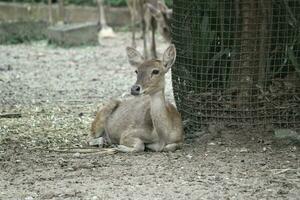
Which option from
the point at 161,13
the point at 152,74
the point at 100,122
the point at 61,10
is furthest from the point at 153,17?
the point at 152,74

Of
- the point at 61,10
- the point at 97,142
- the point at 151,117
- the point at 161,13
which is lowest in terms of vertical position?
the point at 97,142

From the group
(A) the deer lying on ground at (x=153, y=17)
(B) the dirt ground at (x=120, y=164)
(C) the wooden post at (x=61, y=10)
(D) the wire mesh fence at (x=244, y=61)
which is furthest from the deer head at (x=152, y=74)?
(C) the wooden post at (x=61, y=10)

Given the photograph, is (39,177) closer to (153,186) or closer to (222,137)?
(153,186)

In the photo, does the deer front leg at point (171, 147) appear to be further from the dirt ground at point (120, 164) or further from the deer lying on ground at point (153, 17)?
the deer lying on ground at point (153, 17)

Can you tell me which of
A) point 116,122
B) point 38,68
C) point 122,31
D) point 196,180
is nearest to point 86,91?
point 38,68

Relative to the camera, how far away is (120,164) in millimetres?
6750

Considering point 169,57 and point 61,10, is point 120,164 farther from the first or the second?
point 61,10

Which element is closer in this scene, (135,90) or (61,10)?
(135,90)

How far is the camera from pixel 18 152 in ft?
24.0

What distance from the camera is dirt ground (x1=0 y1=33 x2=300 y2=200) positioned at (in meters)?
5.91

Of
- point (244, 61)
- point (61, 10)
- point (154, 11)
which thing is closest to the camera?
point (244, 61)

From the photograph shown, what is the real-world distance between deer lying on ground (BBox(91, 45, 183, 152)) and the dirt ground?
148 mm

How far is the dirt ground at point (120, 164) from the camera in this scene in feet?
19.4

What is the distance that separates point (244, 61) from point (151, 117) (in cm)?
104
